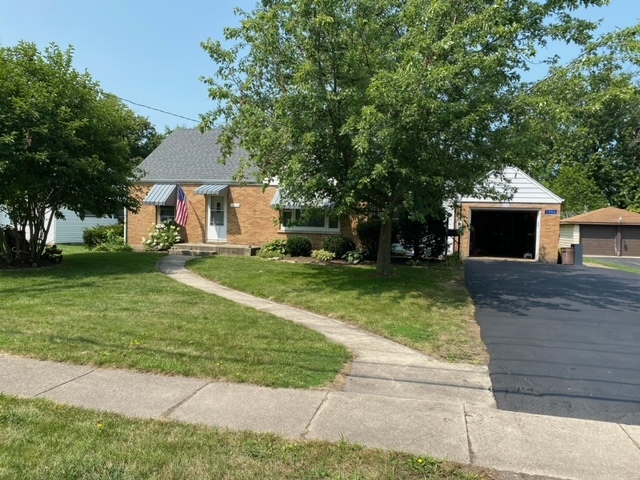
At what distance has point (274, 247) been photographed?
19453 millimetres

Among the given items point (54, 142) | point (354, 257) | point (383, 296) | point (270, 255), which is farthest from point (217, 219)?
point (383, 296)

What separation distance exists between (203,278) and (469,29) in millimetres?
8668

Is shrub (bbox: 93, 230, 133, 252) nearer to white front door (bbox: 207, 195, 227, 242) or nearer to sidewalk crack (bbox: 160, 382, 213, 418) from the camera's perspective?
white front door (bbox: 207, 195, 227, 242)

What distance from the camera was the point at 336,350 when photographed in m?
6.38

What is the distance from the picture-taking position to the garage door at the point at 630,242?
3309 centimetres

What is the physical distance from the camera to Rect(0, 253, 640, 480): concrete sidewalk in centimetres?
360

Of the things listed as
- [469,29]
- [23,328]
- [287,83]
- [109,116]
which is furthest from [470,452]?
[109,116]

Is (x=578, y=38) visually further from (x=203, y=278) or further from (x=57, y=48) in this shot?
(x=57, y=48)

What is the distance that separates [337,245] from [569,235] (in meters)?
24.2

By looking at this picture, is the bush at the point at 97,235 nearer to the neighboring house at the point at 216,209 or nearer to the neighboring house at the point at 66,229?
the neighboring house at the point at 216,209

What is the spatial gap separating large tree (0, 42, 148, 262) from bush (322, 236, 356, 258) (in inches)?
288

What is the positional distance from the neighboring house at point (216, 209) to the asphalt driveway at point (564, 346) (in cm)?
929

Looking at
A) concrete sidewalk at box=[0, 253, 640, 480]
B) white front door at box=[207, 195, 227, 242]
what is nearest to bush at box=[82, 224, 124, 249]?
white front door at box=[207, 195, 227, 242]

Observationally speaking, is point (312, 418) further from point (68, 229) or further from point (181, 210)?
point (68, 229)
